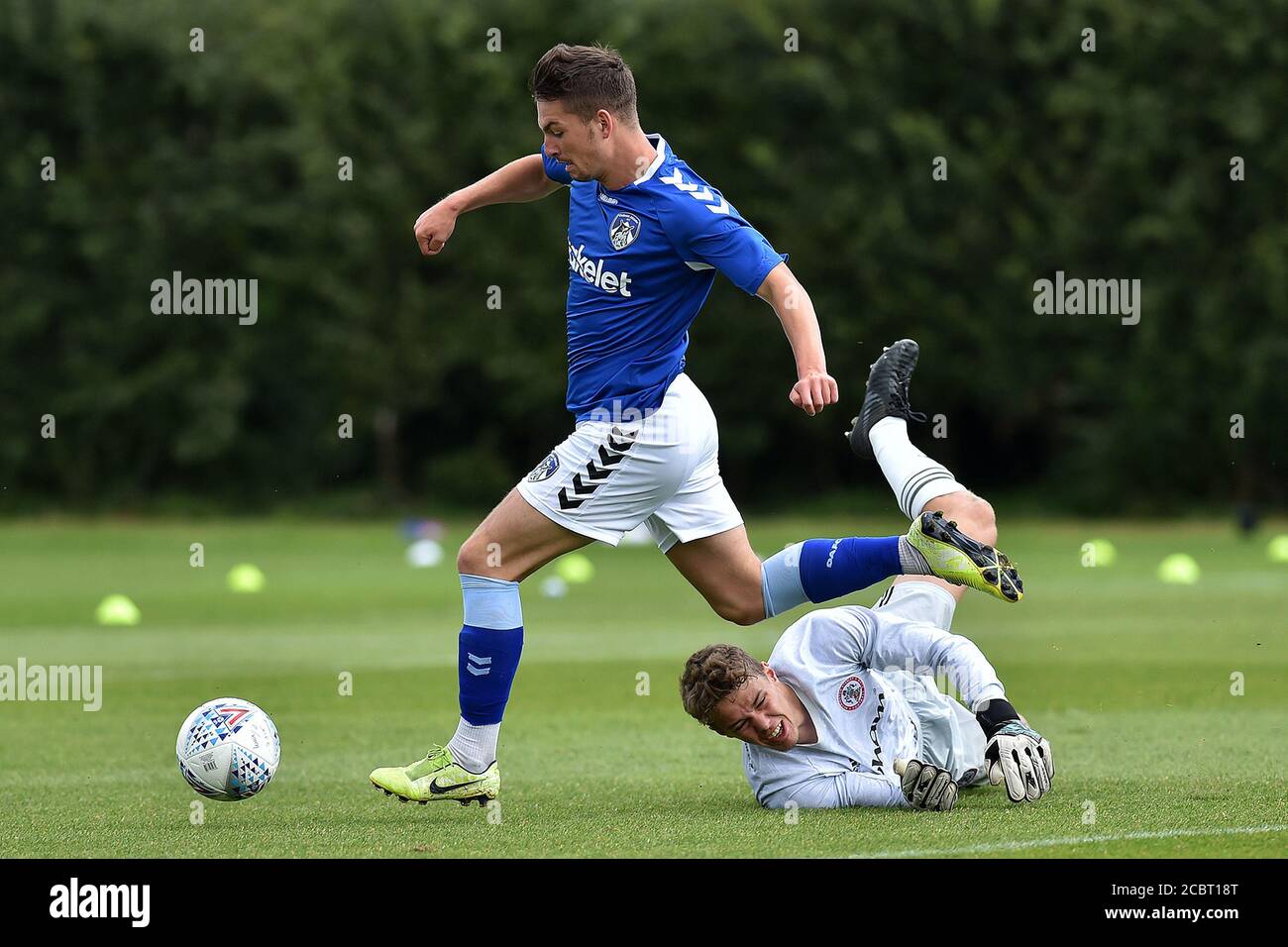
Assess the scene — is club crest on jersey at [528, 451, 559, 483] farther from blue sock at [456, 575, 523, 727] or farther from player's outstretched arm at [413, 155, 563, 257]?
player's outstretched arm at [413, 155, 563, 257]

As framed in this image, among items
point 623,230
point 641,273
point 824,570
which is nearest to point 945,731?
point 824,570

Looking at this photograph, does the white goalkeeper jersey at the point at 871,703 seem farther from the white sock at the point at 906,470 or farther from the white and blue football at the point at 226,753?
the white and blue football at the point at 226,753

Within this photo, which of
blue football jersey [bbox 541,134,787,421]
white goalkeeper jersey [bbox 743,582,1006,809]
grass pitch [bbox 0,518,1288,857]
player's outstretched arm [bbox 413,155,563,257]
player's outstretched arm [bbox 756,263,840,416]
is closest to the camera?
grass pitch [bbox 0,518,1288,857]

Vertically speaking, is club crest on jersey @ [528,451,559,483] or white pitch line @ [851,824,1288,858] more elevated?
club crest on jersey @ [528,451,559,483]

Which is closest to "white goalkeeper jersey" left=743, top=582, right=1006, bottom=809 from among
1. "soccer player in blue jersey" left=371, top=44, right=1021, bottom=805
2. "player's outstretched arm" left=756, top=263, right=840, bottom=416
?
"soccer player in blue jersey" left=371, top=44, right=1021, bottom=805

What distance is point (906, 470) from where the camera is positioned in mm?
6719

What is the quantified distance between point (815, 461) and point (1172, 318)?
557 centimetres

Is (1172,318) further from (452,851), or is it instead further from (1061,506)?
(452,851)

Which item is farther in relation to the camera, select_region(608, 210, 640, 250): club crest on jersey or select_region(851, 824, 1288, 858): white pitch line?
select_region(608, 210, 640, 250): club crest on jersey

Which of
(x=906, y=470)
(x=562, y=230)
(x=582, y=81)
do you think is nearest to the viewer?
(x=582, y=81)

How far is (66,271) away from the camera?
28484mm

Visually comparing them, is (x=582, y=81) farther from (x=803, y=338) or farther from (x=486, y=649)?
(x=486, y=649)

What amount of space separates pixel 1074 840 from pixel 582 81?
294cm

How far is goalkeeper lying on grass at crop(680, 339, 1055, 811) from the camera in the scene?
5980 millimetres
